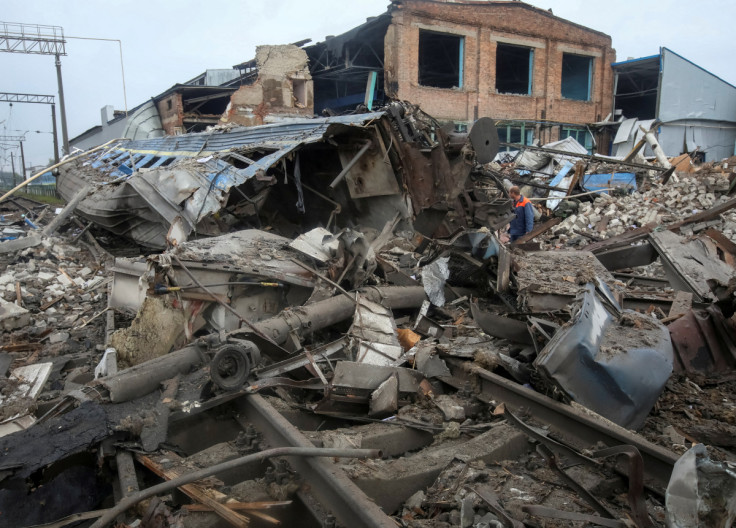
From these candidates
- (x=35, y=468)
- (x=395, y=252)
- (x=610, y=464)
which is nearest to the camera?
(x=35, y=468)

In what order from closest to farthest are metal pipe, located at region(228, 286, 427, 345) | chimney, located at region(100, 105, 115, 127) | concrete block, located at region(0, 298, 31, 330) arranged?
metal pipe, located at region(228, 286, 427, 345), concrete block, located at region(0, 298, 31, 330), chimney, located at region(100, 105, 115, 127)

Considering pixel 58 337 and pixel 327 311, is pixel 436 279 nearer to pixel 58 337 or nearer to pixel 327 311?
pixel 327 311

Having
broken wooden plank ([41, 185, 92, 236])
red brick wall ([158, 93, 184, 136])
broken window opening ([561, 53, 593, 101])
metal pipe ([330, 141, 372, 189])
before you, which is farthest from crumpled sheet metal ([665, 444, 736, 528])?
broken window opening ([561, 53, 593, 101])

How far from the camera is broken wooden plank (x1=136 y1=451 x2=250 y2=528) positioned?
2473 mm

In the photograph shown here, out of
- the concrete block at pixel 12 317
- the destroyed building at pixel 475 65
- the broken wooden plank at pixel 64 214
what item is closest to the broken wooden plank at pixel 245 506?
the concrete block at pixel 12 317

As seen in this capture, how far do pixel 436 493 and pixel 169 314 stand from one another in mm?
3421

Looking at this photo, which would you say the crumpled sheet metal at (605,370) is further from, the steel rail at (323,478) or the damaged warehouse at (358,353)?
the steel rail at (323,478)

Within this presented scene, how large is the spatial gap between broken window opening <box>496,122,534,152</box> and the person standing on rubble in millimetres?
16268

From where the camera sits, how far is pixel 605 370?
3449mm

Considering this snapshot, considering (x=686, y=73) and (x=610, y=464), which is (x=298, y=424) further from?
(x=686, y=73)

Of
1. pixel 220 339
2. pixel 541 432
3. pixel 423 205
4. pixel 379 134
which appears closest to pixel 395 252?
pixel 423 205

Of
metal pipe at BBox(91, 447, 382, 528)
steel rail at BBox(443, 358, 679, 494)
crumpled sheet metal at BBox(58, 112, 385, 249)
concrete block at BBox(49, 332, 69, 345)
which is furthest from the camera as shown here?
crumpled sheet metal at BBox(58, 112, 385, 249)

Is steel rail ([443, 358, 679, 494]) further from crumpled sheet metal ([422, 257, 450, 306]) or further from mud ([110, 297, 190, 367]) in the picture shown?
mud ([110, 297, 190, 367])

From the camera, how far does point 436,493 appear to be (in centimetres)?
289
